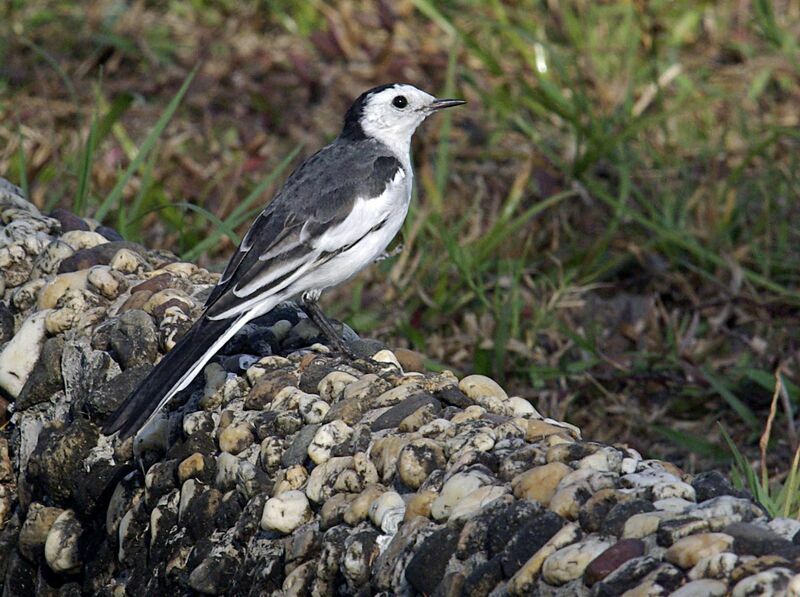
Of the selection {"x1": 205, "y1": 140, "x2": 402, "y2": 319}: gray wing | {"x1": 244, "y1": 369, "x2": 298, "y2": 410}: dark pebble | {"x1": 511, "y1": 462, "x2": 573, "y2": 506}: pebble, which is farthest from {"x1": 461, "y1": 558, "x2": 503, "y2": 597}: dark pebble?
{"x1": 205, "y1": 140, "x2": 402, "y2": 319}: gray wing

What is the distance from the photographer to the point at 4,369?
2945 millimetres

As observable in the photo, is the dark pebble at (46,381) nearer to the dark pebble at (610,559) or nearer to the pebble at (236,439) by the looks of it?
the pebble at (236,439)

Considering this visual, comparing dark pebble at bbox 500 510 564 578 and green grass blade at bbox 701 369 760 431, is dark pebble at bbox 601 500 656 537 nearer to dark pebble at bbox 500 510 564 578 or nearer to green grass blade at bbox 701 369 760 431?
dark pebble at bbox 500 510 564 578

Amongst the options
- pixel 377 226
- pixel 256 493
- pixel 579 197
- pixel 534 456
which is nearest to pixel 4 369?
pixel 256 493

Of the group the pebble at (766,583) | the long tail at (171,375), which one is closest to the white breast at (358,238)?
the long tail at (171,375)

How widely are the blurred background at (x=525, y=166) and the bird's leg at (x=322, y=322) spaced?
1.58 ft

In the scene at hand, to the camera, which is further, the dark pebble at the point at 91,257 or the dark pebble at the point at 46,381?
the dark pebble at the point at 91,257

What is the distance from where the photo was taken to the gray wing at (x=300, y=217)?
3.11 metres

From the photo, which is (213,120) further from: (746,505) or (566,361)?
(746,505)

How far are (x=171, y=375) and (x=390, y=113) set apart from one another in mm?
1736

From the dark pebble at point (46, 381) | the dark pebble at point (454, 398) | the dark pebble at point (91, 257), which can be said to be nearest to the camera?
the dark pebble at point (454, 398)

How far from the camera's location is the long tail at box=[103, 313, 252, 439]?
2559mm

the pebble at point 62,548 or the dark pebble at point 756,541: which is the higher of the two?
the dark pebble at point 756,541

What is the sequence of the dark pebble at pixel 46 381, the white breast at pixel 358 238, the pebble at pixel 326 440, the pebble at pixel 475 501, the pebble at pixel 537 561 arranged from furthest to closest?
the white breast at pixel 358 238
the dark pebble at pixel 46 381
the pebble at pixel 326 440
the pebble at pixel 475 501
the pebble at pixel 537 561
